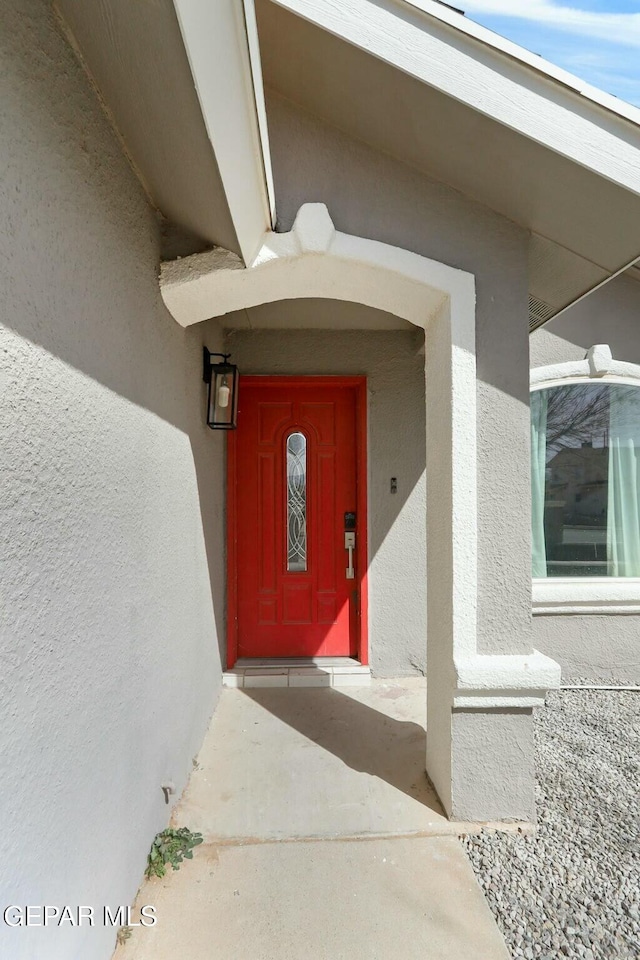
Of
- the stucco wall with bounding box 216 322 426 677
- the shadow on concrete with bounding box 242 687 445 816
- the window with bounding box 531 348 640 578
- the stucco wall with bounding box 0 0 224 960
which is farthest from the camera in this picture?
the window with bounding box 531 348 640 578

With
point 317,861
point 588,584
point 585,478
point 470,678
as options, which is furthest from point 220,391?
point 588,584

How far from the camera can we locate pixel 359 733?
3.20m

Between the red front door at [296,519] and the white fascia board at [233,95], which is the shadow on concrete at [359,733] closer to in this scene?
the red front door at [296,519]

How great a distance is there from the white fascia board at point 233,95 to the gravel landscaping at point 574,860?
2.86 m

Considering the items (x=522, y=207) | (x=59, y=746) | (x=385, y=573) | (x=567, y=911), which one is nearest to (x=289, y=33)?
(x=522, y=207)

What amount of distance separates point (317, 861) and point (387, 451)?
9.10 feet

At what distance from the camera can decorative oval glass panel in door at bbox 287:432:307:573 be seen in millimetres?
4273

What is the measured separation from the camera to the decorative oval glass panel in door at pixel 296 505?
4273 millimetres

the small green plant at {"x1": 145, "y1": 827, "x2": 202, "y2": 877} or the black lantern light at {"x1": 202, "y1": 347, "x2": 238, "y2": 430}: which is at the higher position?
the black lantern light at {"x1": 202, "y1": 347, "x2": 238, "y2": 430}

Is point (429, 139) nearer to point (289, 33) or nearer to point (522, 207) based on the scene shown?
point (522, 207)

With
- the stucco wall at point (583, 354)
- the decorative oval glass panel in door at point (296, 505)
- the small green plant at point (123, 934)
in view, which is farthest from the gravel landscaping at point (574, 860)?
the decorative oval glass panel in door at point (296, 505)

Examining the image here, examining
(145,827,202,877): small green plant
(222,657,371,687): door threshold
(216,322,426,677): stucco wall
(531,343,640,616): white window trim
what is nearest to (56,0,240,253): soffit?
(216,322,426,677): stucco wall

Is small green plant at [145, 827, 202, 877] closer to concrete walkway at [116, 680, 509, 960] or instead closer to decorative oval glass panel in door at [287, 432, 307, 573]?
concrete walkway at [116, 680, 509, 960]

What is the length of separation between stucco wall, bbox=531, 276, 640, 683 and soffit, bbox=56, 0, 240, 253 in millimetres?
3351
